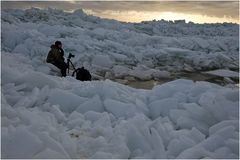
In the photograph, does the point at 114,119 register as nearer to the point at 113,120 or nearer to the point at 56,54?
the point at 113,120

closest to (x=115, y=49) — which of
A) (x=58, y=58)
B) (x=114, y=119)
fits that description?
(x=58, y=58)

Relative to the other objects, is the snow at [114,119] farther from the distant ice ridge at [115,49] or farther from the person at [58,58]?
the distant ice ridge at [115,49]

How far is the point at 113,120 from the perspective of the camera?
525cm

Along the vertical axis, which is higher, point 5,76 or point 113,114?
point 5,76

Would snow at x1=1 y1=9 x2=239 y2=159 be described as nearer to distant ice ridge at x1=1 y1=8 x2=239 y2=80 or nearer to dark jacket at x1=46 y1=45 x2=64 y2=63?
dark jacket at x1=46 y1=45 x2=64 y2=63

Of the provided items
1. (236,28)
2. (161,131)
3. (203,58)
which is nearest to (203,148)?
(161,131)

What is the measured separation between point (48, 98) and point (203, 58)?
14.9 metres

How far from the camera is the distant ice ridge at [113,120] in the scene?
399cm

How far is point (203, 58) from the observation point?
1938cm

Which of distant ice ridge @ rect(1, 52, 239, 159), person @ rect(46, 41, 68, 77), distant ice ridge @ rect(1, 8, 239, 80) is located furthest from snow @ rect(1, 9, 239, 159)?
distant ice ridge @ rect(1, 8, 239, 80)

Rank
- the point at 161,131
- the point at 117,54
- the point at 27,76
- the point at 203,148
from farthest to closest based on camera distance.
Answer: the point at 117,54, the point at 27,76, the point at 161,131, the point at 203,148

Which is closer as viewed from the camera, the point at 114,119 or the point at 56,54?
the point at 114,119

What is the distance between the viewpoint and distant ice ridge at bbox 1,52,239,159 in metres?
3.99

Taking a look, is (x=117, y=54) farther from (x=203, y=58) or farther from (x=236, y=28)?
(x=236, y=28)
